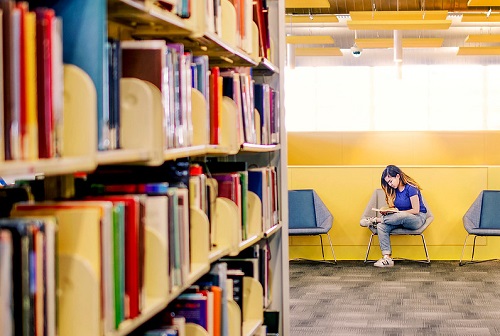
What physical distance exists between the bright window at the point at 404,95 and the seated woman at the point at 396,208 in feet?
31.1

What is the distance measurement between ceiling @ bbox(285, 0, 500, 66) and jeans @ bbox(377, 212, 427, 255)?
5652 millimetres

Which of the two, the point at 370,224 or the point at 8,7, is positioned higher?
the point at 8,7

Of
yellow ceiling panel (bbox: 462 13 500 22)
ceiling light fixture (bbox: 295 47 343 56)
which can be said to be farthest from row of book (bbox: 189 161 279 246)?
ceiling light fixture (bbox: 295 47 343 56)

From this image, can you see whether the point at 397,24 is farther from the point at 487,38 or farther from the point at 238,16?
the point at 238,16

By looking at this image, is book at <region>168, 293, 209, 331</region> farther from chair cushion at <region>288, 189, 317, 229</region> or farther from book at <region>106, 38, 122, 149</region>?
chair cushion at <region>288, 189, 317, 229</region>

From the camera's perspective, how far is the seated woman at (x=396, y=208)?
802 cm

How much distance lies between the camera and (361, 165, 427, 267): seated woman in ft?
26.3

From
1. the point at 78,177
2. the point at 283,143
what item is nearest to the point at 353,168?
the point at 283,143

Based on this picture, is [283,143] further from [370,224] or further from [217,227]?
[370,224]

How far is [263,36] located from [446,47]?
45.4 feet

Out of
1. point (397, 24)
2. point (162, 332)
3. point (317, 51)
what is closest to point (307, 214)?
point (397, 24)

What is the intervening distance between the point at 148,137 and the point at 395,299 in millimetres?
5045

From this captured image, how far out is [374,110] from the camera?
17.8 metres

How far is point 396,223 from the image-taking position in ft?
26.4
